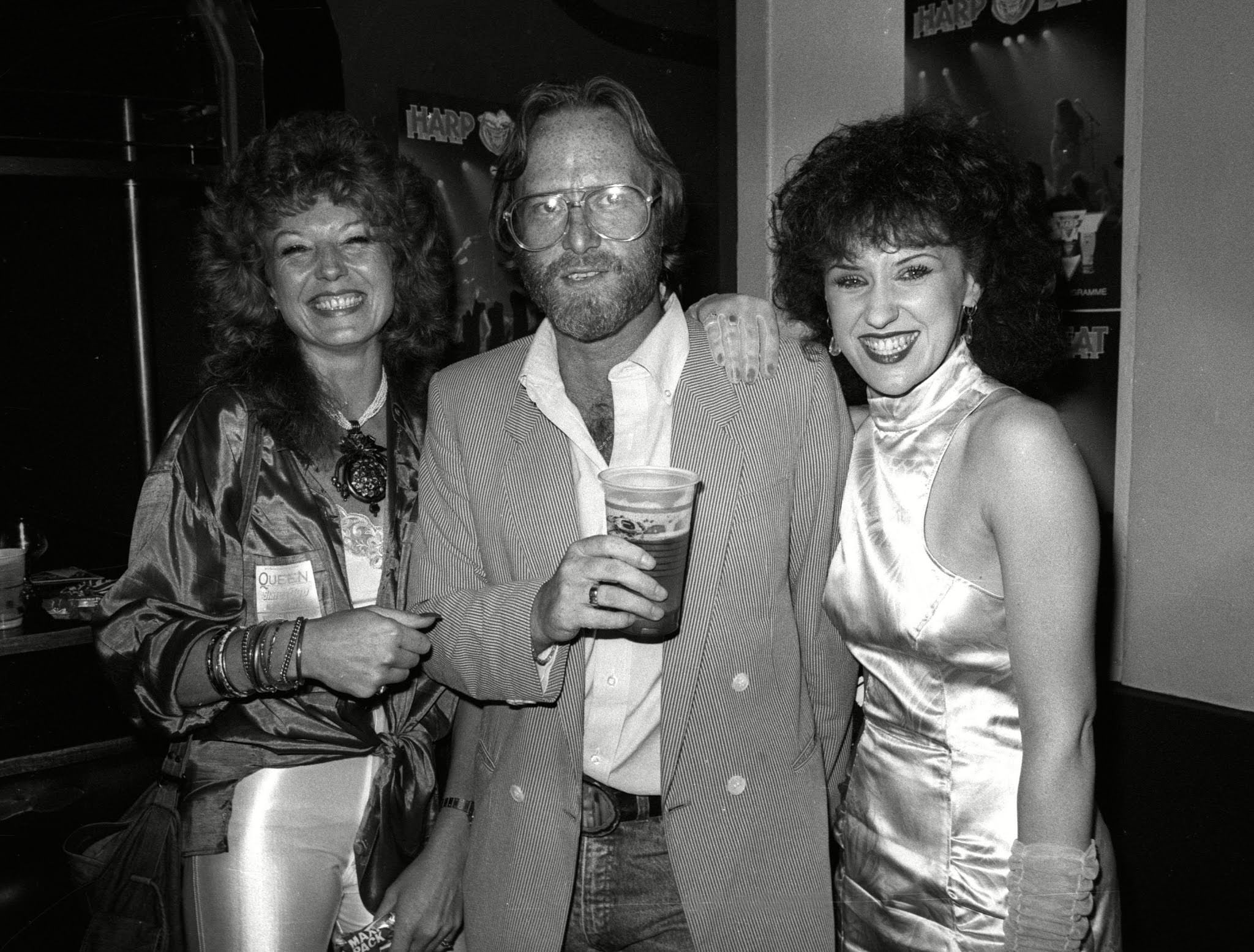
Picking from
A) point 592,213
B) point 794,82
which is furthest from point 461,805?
point 794,82

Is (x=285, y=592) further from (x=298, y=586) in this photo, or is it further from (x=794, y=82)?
(x=794, y=82)

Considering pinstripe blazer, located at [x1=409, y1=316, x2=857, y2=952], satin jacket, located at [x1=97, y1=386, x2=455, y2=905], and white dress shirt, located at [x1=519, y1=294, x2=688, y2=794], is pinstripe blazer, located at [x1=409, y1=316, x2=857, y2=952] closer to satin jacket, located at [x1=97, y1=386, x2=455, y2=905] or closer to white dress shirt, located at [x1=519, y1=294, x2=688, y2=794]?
white dress shirt, located at [x1=519, y1=294, x2=688, y2=794]

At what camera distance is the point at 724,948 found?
1.70m

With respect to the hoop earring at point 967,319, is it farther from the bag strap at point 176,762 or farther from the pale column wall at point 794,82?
the pale column wall at point 794,82

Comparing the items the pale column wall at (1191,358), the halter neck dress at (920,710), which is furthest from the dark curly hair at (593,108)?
the pale column wall at (1191,358)

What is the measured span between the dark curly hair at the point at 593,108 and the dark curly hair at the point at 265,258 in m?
0.28

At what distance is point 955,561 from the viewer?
162cm

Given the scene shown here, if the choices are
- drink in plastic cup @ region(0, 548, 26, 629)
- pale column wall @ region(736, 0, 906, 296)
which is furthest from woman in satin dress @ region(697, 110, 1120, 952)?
pale column wall @ region(736, 0, 906, 296)

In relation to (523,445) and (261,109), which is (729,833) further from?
(261,109)

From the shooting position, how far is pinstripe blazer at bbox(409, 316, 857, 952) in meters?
1.73

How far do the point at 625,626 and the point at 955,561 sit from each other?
0.57 m

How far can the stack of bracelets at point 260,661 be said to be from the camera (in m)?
1.88

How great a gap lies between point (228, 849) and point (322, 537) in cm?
64

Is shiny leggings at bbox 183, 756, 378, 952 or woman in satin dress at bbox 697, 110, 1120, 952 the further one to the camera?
shiny leggings at bbox 183, 756, 378, 952
